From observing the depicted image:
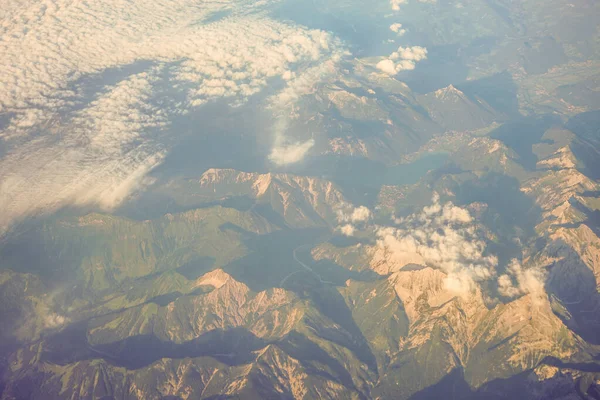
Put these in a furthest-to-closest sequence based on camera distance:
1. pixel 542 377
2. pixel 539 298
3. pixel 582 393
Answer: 1. pixel 539 298
2. pixel 542 377
3. pixel 582 393

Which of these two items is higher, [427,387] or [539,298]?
[539,298]

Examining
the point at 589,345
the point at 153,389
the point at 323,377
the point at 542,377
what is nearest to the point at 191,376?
the point at 153,389

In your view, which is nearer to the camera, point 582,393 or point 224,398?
point 582,393

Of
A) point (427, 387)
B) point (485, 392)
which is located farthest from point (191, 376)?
point (485, 392)

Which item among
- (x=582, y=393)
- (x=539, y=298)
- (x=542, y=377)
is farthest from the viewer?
(x=539, y=298)

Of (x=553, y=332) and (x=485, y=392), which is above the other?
(x=553, y=332)

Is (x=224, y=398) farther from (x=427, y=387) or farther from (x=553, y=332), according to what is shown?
(x=553, y=332)

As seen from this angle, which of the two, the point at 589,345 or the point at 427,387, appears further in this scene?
the point at 427,387

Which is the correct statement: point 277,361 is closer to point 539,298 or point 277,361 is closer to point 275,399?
point 275,399

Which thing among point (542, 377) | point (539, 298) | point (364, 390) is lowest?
point (364, 390)
